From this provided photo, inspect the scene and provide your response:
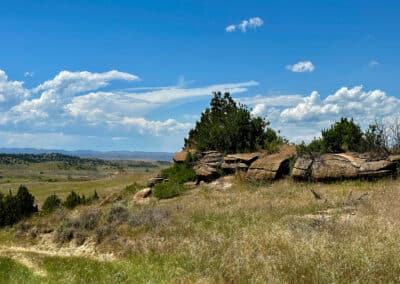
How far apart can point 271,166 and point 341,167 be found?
4327mm

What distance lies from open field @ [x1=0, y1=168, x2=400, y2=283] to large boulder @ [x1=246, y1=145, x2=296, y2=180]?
87 centimetres

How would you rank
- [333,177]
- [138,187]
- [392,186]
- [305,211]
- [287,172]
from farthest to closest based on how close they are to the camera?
[138,187] < [287,172] < [333,177] < [392,186] < [305,211]

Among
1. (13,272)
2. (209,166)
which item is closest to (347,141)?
(209,166)

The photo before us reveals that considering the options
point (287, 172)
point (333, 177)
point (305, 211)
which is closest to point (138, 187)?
point (287, 172)

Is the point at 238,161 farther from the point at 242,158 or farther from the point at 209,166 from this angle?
the point at 209,166

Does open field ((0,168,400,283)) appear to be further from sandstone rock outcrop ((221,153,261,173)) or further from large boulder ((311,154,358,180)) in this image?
sandstone rock outcrop ((221,153,261,173))

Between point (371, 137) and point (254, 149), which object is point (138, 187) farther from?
point (371, 137)

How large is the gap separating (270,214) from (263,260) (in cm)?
686

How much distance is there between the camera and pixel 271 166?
26.3 m

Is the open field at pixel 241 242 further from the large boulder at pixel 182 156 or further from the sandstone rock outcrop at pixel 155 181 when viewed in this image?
the large boulder at pixel 182 156

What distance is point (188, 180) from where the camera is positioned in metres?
30.3

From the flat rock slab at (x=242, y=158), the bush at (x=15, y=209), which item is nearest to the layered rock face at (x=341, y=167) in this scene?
the flat rock slab at (x=242, y=158)

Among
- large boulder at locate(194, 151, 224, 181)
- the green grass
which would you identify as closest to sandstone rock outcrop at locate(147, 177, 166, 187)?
large boulder at locate(194, 151, 224, 181)

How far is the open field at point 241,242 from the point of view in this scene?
9281mm
